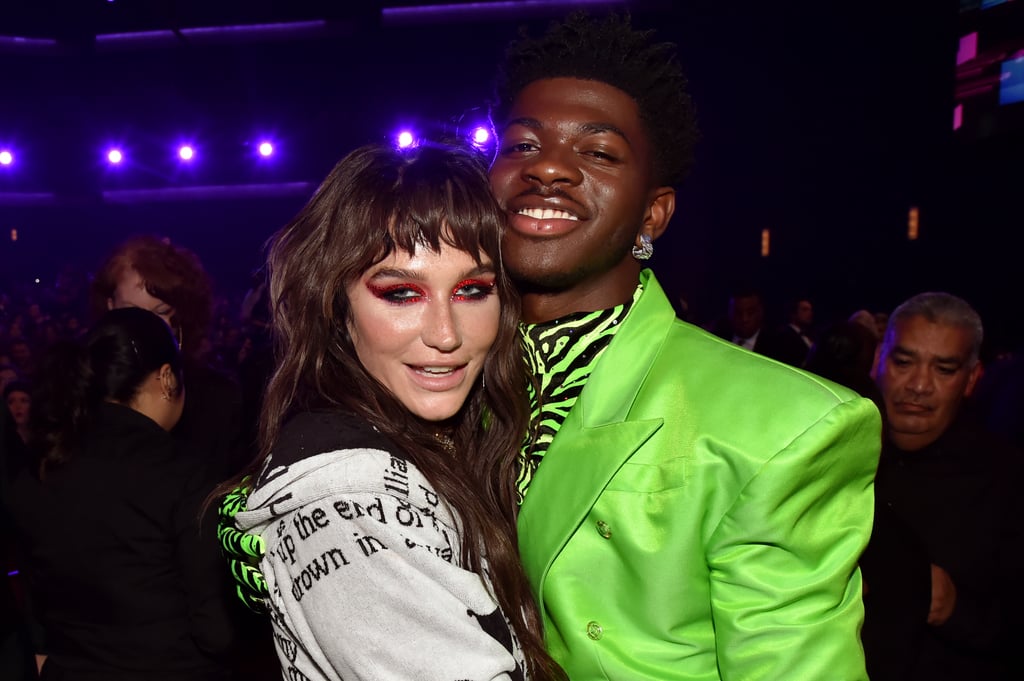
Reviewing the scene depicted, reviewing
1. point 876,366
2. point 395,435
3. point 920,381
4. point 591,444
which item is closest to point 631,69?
point 591,444

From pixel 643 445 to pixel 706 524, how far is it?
0.18 meters

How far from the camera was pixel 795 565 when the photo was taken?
133 cm

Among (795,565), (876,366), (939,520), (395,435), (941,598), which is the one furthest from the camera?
(876,366)

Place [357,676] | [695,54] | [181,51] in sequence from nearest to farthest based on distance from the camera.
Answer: [357,676] < [695,54] < [181,51]

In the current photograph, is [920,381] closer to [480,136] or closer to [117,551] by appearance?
[480,136]

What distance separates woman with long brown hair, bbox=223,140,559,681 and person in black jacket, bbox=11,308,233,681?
3.57 ft

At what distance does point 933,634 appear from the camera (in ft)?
8.87

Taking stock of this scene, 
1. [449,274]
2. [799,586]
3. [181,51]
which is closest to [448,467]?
[449,274]

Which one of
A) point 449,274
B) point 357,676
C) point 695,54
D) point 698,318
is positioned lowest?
point 698,318

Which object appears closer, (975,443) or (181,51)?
(975,443)

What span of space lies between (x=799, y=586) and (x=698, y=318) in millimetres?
11701

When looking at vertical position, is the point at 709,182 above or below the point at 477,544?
above

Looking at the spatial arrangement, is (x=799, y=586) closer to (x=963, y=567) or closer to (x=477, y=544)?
(x=477, y=544)

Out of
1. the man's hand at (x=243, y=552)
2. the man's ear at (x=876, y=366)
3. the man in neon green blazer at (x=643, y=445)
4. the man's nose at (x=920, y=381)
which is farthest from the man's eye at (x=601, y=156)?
the man's ear at (x=876, y=366)
